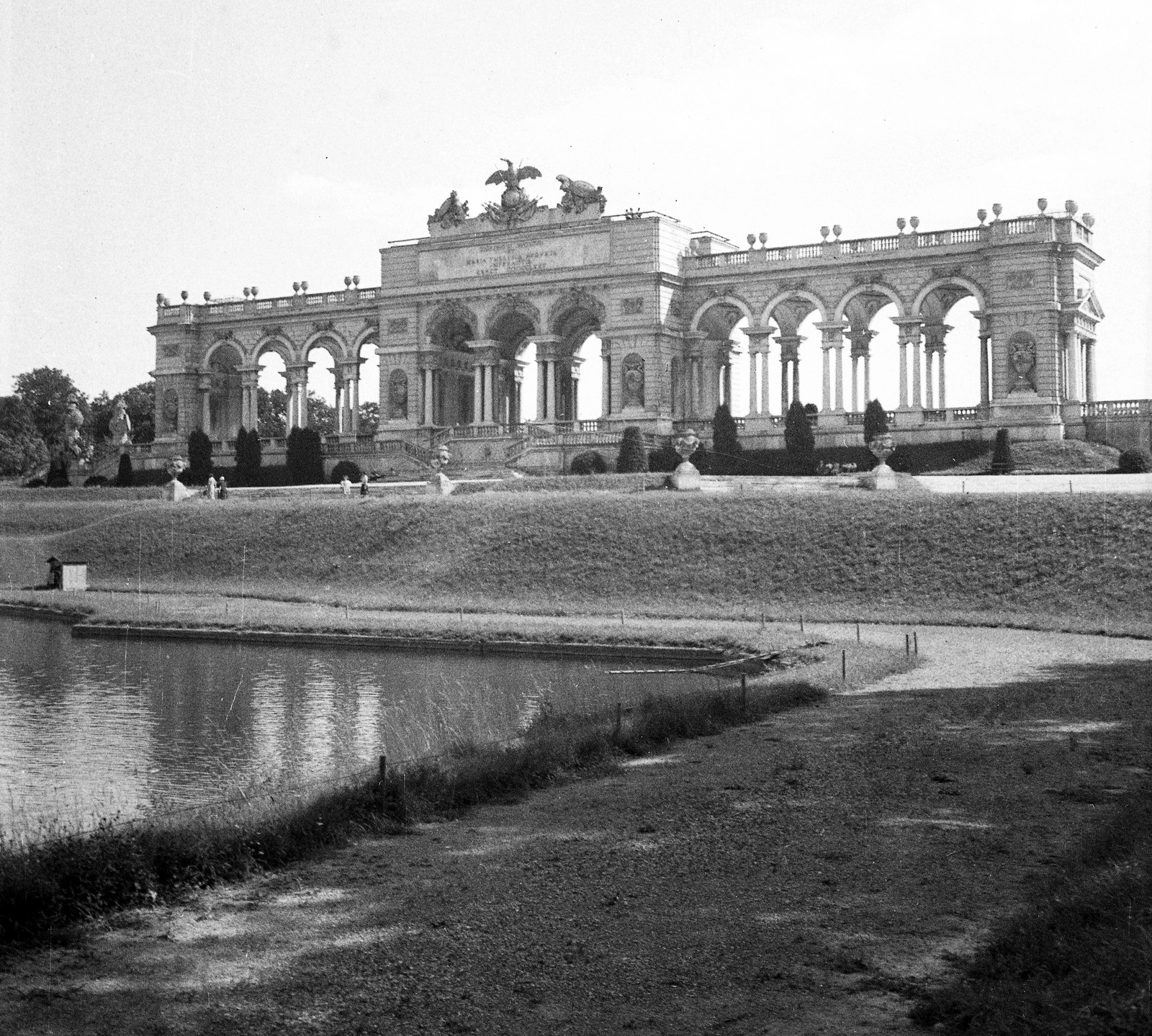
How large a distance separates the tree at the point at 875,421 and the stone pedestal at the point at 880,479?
426 inches

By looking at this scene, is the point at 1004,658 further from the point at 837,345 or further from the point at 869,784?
the point at 837,345

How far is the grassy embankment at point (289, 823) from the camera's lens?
9516 millimetres

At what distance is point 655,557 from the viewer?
40.3 metres

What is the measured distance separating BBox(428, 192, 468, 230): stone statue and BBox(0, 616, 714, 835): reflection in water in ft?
132

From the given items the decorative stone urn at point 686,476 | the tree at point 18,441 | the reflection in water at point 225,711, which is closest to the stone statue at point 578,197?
the decorative stone urn at point 686,476

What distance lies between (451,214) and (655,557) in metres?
33.5

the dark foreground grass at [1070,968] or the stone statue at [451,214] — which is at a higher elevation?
the stone statue at [451,214]

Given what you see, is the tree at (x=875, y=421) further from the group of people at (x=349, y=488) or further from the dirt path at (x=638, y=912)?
the dirt path at (x=638, y=912)

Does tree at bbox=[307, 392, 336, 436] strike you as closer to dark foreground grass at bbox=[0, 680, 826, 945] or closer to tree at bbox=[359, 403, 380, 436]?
tree at bbox=[359, 403, 380, 436]

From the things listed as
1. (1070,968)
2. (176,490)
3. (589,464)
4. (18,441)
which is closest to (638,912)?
(1070,968)

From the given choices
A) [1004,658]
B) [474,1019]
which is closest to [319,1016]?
[474,1019]

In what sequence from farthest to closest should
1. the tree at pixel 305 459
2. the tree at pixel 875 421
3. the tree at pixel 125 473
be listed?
the tree at pixel 125 473
the tree at pixel 305 459
the tree at pixel 875 421

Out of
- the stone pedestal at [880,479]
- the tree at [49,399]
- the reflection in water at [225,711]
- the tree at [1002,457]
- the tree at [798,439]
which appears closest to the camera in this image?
the reflection in water at [225,711]

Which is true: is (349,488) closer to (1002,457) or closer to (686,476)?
(686,476)
